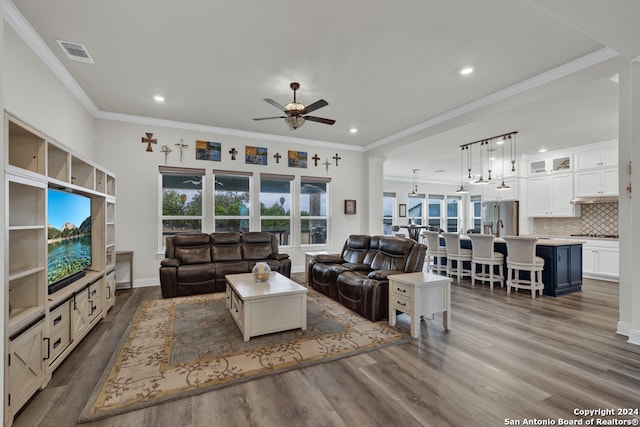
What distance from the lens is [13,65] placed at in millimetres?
2758

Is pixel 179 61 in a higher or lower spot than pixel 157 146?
higher

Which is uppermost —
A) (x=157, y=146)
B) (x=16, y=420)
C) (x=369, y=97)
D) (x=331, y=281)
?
(x=369, y=97)

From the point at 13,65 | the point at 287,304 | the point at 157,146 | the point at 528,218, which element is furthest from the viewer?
the point at 528,218

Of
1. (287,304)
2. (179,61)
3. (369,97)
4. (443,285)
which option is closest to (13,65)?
(179,61)

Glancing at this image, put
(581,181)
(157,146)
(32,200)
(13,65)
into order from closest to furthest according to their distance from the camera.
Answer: (32,200), (13,65), (157,146), (581,181)

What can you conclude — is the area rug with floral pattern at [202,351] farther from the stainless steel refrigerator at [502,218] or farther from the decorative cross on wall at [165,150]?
the stainless steel refrigerator at [502,218]

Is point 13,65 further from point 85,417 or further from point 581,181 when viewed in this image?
point 581,181

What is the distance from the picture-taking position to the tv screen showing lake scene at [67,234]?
8.13 feet

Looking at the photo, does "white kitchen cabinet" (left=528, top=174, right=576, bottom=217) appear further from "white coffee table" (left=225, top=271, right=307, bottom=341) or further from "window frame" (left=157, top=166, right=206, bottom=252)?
"window frame" (left=157, top=166, right=206, bottom=252)

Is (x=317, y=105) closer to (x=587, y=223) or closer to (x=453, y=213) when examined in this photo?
(x=587, y=223)

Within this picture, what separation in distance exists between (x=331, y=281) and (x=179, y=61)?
3.48m

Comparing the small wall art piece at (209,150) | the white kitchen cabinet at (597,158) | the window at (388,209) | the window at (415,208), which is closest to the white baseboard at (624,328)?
the white kitchen cabinet at (597,158)

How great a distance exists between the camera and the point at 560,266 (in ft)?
16.0

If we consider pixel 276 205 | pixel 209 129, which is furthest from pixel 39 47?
pixel 276 205
